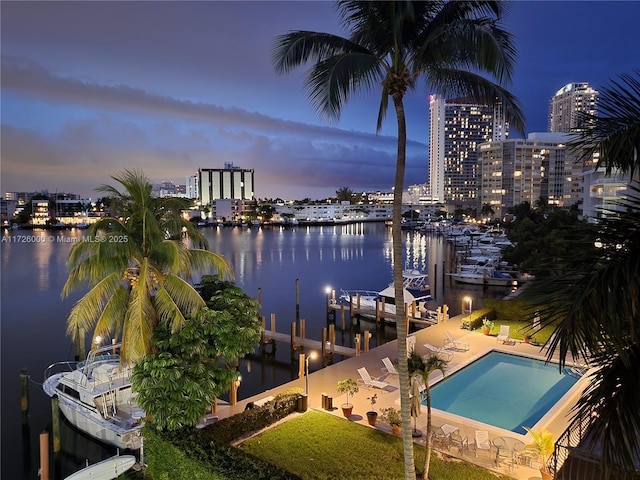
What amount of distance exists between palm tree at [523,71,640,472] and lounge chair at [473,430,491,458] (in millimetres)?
8406

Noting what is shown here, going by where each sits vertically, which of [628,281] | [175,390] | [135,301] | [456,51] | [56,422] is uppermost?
[456,51]

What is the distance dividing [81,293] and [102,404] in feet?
113

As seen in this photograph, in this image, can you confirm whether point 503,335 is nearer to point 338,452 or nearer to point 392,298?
point 338,452

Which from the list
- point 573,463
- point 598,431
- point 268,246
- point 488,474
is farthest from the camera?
point 268,246

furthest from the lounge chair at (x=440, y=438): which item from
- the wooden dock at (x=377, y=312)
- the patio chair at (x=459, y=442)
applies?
the wooden dock at (x=377, y=312)

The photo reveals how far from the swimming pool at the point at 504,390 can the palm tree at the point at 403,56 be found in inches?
325

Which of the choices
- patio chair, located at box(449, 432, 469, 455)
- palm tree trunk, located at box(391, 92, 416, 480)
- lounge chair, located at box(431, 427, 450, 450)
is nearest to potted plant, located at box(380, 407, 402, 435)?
lounge chair, located at box(431, 427, 450, 450)

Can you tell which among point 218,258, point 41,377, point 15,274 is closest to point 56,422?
point 218,258

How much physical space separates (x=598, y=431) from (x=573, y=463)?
4.84 metres

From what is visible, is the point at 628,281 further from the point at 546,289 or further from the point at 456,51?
the point at 456,51

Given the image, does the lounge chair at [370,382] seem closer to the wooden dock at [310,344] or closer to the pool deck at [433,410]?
the pool deck at [433,410]

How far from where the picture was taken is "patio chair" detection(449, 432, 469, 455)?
470 inches

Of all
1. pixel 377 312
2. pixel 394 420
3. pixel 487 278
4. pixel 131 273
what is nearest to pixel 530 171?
pixel 487 278

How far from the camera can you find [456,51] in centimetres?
731
